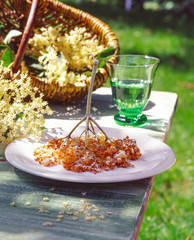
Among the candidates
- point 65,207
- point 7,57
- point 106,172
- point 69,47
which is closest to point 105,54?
point 69,47

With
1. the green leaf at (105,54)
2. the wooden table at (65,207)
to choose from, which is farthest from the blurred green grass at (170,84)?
the wooden table at (65,207)

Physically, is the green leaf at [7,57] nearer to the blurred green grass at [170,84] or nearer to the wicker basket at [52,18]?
the wicker basket at [52,18]

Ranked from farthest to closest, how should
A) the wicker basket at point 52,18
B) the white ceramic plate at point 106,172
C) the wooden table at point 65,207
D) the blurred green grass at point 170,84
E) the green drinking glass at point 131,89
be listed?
1. the blurred green grass at point 170,84
2. the wicker basket at point 52,18
3. the green drinking glass at point 131,89
4. the white ceramic plate at point 106,172
5. the wooden table at point 65,207

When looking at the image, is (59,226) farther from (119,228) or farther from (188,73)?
(188,73)

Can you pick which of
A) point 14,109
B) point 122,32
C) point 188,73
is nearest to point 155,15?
point 122,32

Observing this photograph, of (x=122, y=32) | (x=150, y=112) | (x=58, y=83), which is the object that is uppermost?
(x=58, y=83)

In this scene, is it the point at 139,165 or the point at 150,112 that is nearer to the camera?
the point at 139,165

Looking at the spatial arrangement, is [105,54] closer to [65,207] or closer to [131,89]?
[131,89]

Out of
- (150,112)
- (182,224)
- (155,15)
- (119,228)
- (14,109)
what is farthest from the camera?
(155,15)

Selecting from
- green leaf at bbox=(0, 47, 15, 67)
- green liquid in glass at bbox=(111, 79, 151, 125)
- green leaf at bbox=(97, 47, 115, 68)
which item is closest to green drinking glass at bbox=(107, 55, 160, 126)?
green liquid in glass at bbox=(111, 79, 151, 125)
